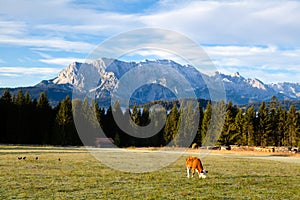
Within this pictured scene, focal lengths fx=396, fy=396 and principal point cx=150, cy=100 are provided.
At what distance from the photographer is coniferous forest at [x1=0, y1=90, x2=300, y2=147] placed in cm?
8419

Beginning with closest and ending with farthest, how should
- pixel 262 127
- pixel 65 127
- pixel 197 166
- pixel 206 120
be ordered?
pixel 197 166 → pixel 65 127 → pixel 206 120 → pixel 262 127

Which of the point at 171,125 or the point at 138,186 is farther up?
the point at 171,125

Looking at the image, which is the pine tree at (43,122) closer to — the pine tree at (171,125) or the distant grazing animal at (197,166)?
the pine tree at (171,125)

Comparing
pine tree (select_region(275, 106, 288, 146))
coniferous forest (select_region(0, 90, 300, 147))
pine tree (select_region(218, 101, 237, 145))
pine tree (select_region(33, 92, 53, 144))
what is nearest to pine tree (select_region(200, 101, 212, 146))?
coniferous forest (select_region(0, 90, 300, 147))

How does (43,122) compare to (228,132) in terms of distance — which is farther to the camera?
(43,122)

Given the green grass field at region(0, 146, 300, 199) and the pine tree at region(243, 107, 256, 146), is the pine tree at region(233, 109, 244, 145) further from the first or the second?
the green grass field at region(0, 146, 300, 199)

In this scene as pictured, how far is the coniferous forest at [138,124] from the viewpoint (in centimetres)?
8419

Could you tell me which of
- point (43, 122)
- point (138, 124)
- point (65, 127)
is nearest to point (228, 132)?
point (138, 124)

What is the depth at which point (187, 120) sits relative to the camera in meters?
82.7

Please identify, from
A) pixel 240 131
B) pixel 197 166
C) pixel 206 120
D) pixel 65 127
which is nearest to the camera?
pixel 197 166

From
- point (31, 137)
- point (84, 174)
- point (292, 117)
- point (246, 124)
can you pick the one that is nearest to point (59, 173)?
point (84, 174)

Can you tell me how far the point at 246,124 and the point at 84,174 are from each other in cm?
7292

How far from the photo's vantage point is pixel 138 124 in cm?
8775

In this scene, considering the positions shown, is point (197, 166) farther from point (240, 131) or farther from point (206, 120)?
point (240, 131)
